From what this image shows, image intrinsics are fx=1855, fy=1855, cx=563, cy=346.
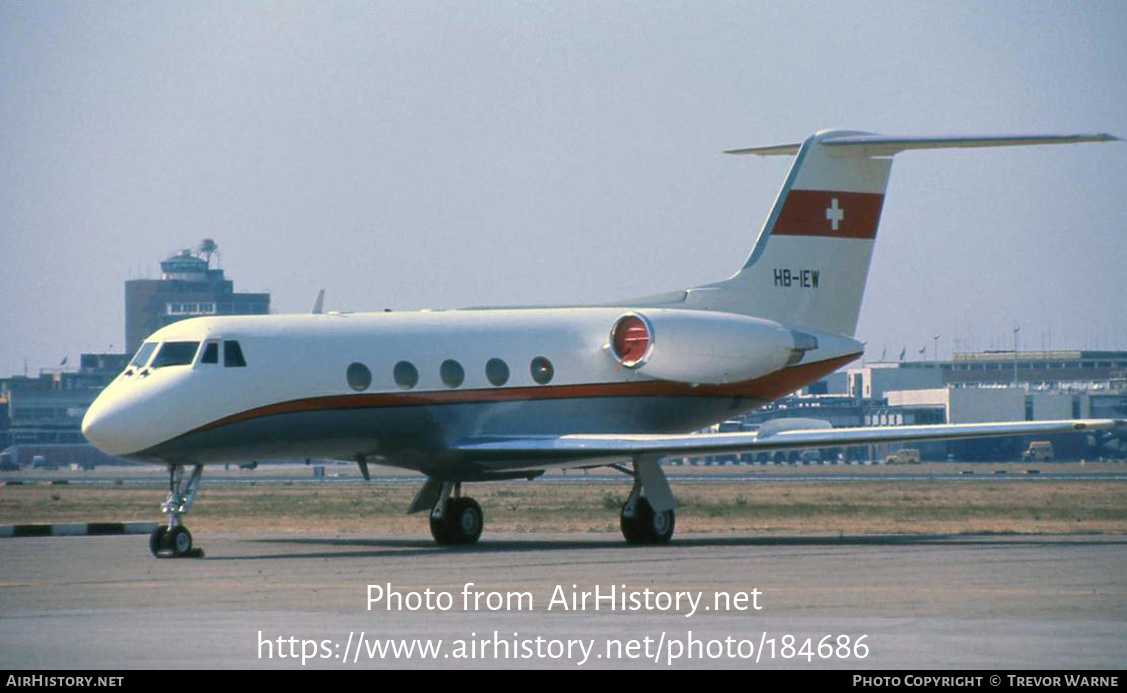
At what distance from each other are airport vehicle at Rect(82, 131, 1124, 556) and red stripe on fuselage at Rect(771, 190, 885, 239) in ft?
0.12

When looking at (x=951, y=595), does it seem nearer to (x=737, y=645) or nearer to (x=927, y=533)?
(x=737, y=645)

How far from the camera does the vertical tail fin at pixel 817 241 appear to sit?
33.5 m

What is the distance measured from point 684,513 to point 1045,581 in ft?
65.6

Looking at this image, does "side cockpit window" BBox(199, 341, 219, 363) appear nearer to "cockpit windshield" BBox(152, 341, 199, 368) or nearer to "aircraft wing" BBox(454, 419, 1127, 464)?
"cockpit windshield" BBox(152, 341, 199, 368)

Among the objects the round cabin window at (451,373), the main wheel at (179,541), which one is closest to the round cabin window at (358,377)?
the round cabin window at (451,373)

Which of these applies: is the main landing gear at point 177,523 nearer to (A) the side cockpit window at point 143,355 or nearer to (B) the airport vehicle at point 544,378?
(B) the airport vehicle at point 544,378

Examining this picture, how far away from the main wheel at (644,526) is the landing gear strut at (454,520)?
8.02 feet

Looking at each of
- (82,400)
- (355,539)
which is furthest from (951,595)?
(82,400)

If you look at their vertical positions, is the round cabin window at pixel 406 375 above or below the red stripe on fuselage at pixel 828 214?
below

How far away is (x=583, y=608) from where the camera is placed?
17500mm

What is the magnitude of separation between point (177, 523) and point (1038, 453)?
10187 cm

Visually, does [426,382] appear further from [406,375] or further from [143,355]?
[143,355]

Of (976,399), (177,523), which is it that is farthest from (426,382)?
(976,399)

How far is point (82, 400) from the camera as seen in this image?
169 meters
